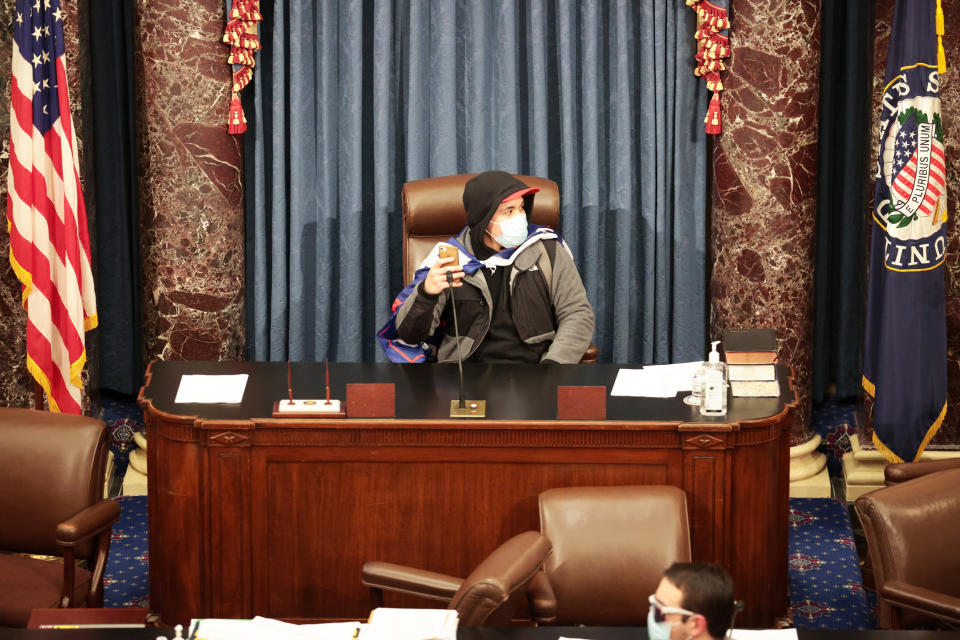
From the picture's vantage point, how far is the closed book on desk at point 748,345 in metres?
Result: 4.01

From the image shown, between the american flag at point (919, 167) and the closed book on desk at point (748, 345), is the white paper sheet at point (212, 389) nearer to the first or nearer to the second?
the closed book on desk at point (748, 345)

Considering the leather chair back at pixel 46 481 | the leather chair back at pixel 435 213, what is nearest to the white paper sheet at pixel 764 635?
the leather chair back at pixel 46 481

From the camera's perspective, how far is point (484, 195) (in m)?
4.79

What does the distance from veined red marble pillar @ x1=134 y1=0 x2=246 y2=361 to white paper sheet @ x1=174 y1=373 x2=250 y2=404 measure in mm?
1504

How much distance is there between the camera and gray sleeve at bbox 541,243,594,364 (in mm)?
4797

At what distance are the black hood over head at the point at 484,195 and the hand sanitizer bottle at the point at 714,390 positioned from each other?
1254mm

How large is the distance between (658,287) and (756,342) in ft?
6.67

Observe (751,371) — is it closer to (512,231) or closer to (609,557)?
(609,557)

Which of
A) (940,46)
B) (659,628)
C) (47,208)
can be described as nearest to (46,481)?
(47,208)

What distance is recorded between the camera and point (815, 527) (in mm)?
5332

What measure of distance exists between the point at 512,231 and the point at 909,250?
1.72 meters

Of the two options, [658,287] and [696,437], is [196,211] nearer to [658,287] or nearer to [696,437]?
[658,287]

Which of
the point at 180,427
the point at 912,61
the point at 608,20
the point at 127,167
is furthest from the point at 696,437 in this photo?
the point at 127,167

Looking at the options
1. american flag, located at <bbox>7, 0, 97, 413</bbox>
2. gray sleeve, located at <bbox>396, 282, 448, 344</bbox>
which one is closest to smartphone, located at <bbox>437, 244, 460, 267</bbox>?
gray sleeve, located at <bbox>396, 282, 448, 344</bbox>
